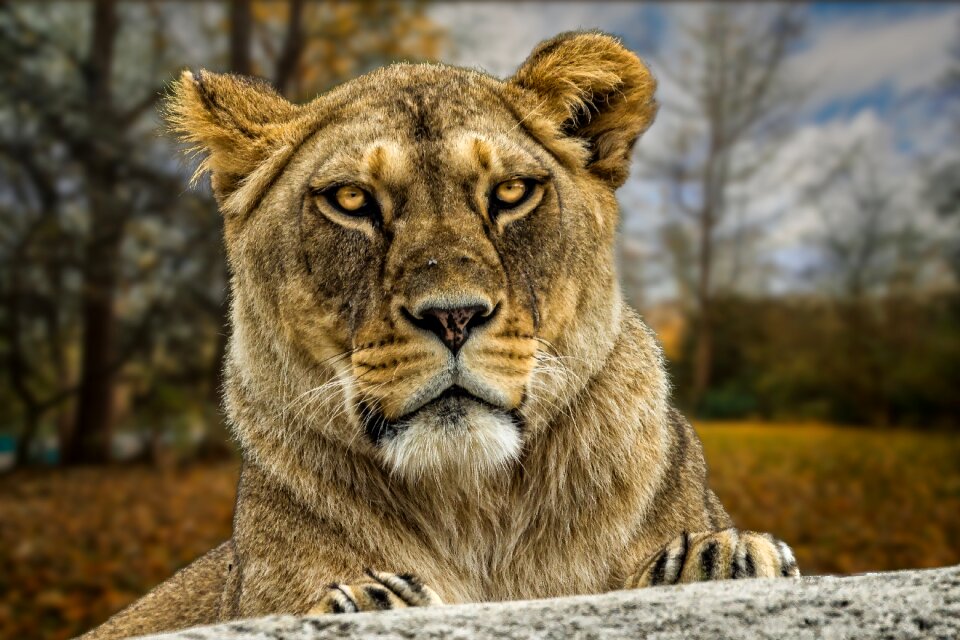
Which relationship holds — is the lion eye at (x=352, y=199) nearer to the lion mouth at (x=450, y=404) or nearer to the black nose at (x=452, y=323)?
the black nose at (x=452, y=323)

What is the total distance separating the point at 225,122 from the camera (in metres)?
3.76

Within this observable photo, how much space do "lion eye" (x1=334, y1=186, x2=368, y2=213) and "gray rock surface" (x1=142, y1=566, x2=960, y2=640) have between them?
1396 millimetres

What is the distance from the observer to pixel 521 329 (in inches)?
122

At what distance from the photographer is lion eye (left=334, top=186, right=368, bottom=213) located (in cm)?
333

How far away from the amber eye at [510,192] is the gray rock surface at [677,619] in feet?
4.52

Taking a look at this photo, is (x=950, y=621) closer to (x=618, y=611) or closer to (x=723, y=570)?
(x=723, y=570)

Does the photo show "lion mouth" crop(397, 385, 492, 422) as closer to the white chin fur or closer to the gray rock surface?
the white chin fur

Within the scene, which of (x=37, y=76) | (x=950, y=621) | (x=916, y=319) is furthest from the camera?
(x=916, y=319)

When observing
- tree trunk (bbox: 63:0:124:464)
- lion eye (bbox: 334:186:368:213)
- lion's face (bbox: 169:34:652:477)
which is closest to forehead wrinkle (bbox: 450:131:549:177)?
lion's face (bbox: 169:34:652:477)

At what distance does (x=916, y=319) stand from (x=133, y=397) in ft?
45.6

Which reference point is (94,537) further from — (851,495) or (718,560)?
(718,560)

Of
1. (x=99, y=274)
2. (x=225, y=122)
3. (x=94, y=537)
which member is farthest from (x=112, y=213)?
(x=225, y=122)

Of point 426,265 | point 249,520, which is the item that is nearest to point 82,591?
point 249,520

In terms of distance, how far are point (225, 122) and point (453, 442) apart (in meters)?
1.64
